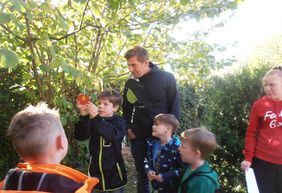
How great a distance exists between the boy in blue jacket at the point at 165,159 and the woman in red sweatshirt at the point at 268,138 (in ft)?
2.28

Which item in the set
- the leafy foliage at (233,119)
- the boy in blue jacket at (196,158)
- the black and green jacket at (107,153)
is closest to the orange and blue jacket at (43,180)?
the boy in blue jacket at (196,158)

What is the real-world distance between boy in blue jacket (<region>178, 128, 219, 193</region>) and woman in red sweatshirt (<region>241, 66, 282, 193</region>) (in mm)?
800

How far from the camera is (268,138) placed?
348 centimetres

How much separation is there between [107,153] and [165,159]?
0.58 m

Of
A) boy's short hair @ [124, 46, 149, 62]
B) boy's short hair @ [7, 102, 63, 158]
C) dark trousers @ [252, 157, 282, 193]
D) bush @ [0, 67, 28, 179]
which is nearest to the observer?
boy's short hair @ [7, 102, 63, 158]

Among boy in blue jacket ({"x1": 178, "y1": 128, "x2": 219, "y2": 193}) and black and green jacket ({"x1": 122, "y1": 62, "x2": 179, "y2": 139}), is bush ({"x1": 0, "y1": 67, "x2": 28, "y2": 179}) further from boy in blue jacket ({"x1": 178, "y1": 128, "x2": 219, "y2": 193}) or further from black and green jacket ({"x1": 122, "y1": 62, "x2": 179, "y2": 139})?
boy in blue jacket ({"x1": 178, "y1": 128, "x2": 219, "y2": 193})

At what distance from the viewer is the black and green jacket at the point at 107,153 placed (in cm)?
343

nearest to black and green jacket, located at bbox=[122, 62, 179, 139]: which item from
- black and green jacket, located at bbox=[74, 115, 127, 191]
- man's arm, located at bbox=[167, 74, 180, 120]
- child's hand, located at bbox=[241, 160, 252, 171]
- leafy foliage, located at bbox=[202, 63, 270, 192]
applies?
man's arm, located at bbox=[167, 74, 180, 120]

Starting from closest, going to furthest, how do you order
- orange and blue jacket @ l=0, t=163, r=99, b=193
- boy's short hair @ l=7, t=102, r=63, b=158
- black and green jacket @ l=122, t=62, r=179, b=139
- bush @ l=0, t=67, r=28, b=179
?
orange and blue jacket @ l=0, t=163, r=99, b=193, boy's short hair @ l=7, t=102, r=63, b=158, black and green jacket @ l=122, t=62, r=179, b=139, bush @ l=0, t=67, r=28, b=179

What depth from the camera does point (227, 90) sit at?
5215 mm

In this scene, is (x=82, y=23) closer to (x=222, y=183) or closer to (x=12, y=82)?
(x=12, y=82)

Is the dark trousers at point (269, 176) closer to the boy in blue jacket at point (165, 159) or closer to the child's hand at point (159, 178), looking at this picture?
the boy in blue jacket at point (165, 159)

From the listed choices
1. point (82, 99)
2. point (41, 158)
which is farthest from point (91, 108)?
point (41, 158)

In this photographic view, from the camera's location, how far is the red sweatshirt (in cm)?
343
